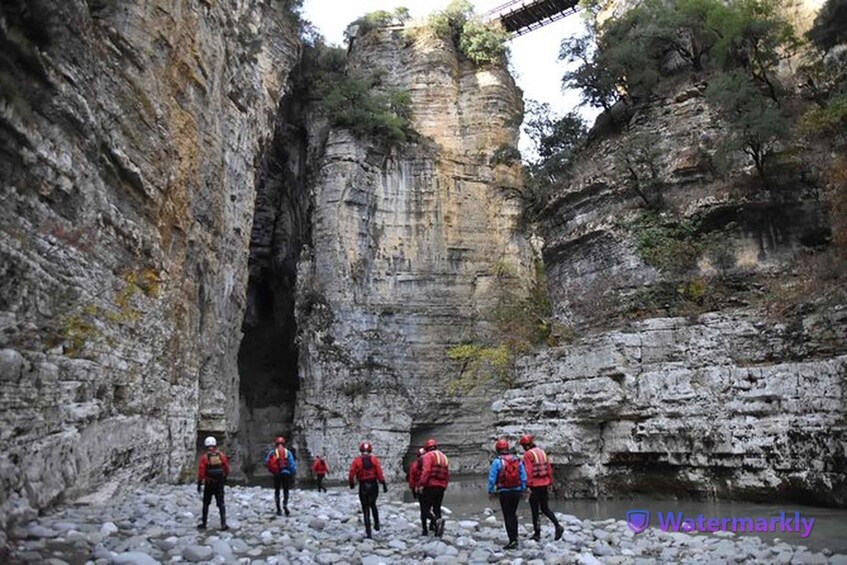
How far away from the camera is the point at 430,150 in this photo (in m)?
34.9

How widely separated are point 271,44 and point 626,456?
72.5ft

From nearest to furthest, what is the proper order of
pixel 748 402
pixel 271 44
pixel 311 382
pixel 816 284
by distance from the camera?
pixel 748 402 → pixel 816 284 → pixel 271 44 → pixel 311 382

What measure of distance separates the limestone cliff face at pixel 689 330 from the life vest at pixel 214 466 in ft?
32.3

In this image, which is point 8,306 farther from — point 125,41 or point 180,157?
point 180,157

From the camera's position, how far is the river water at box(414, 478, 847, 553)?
957cm

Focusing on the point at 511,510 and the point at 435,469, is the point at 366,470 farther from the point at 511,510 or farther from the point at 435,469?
the point at 511,510

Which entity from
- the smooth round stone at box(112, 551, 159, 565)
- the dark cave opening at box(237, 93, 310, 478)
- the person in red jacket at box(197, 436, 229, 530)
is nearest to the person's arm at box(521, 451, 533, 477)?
the person in red jacket at box(197, 436, 229, 530)

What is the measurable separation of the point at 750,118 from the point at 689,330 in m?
5.97

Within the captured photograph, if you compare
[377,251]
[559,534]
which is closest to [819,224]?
[559,534]

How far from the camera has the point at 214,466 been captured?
30.1 feet

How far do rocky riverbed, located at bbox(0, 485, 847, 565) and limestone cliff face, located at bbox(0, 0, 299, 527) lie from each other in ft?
2.07

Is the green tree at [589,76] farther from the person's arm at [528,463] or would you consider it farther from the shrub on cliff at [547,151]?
the person's arm at [528,463]

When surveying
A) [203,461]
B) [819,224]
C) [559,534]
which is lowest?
[559,534]

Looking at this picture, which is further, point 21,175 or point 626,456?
point 626,456
